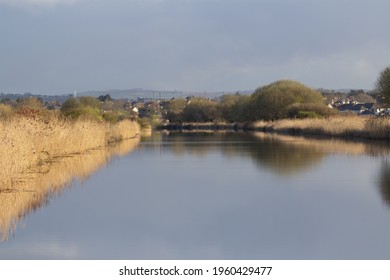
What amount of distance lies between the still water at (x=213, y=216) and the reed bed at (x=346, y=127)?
17.6 metres

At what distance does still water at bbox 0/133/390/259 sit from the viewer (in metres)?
9.22

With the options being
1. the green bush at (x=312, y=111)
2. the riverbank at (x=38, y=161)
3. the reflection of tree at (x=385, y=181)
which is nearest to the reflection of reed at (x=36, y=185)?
the riverbank at (x=38, y=161)

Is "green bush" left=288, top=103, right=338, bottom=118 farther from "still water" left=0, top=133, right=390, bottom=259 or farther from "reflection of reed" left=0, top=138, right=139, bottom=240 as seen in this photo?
"still water" left=0, top=133, right=390, bottom=259

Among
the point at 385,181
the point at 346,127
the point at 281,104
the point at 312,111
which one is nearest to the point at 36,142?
the point at 385,181

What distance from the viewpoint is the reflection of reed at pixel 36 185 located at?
12047mm

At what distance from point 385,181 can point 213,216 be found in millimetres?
6112

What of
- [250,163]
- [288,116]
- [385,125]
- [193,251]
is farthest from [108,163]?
[288,116]

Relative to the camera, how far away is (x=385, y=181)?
16672mm

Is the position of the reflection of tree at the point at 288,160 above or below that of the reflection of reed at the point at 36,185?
below

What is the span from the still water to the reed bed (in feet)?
57.9

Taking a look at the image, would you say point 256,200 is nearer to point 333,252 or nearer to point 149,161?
point 333,252

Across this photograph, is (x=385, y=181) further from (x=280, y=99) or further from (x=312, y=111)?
(x=280, y=99)

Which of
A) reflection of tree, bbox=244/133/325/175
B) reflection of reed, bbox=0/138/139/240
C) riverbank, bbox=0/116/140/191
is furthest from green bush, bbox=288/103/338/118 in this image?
reflection of reed, bbox=0/138/139/240

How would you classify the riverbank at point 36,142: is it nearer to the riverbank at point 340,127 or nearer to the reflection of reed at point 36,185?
the reflection of reed at point 36,185
